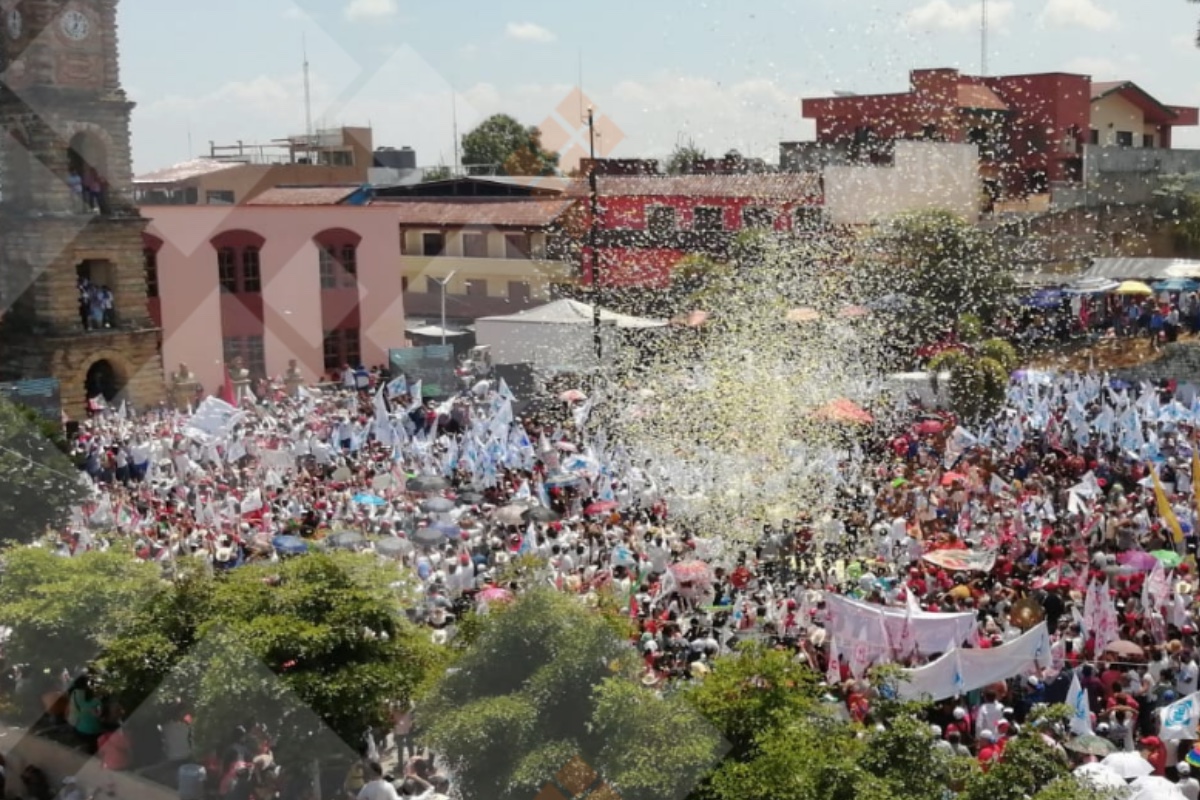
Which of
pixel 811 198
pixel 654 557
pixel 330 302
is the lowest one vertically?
pixel 654 557

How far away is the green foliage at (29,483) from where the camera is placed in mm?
16328

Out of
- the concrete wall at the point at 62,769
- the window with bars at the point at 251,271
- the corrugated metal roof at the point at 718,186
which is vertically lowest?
the concrete wall at the point at 62,769

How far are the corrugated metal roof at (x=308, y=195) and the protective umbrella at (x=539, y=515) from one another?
948 inches

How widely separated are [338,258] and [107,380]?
7.27m

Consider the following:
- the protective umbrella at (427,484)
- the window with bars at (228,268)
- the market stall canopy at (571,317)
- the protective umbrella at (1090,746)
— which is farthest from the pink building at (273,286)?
the protective umbrella at (1090,746)

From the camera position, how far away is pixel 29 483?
54.1 feet

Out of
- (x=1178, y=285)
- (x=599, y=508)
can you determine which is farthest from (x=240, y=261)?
(x=1178, y=285)

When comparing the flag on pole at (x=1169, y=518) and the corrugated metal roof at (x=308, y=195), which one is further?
the corrugated metal roof at (x=308, y=195)

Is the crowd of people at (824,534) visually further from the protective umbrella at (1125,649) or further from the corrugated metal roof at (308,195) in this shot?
the corrugated metal roof at (308,195)

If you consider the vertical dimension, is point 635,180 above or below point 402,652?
above

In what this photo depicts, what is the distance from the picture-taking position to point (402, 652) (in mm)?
11180

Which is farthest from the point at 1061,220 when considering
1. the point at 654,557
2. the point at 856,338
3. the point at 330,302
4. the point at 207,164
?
the point at 207,164

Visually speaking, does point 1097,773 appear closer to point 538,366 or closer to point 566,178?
point 538,366

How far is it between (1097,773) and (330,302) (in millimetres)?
28023
